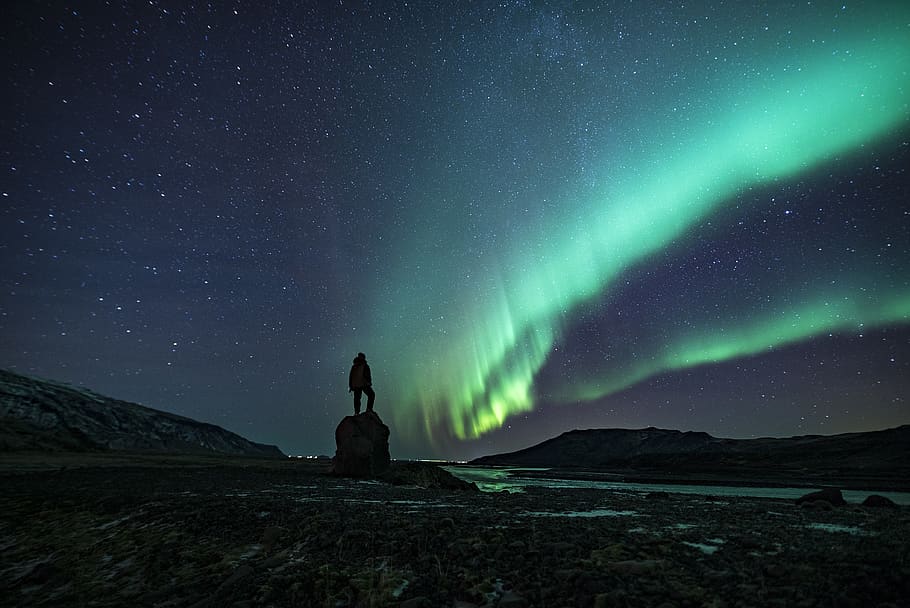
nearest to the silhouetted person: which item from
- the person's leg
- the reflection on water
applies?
the person's leg

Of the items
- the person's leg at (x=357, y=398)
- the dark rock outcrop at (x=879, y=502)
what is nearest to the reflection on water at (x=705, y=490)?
the dark rock outcrop at (x=879, y=502)

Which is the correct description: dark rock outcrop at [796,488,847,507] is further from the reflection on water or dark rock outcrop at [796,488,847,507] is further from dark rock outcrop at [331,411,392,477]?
dark rock outcrop at [331,411,392,477]

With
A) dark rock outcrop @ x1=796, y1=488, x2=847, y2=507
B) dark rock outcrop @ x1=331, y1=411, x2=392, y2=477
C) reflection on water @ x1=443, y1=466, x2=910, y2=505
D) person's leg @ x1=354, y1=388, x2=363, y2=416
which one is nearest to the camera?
dark rock outcrop @ x1=796, y1=488, x2=847, y2=507

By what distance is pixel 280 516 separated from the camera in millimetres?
9914

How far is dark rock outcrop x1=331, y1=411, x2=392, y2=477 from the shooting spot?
82.5ft

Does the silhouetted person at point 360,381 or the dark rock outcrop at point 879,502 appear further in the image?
the silhouetted person at point 360,381

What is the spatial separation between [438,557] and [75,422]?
4670 inches

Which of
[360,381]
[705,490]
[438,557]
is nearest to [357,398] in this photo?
[360,381]

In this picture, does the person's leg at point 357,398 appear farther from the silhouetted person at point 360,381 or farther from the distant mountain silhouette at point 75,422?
the distant mountain silhouette at point 75,422

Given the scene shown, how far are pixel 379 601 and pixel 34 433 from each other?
9459cm

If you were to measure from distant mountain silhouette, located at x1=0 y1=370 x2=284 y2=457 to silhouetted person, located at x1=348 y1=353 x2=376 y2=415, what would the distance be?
1927 inches

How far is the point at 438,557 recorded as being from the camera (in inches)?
277

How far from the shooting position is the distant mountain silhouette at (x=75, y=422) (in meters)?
67.9

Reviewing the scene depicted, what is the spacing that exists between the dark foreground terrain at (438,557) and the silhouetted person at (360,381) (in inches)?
673
